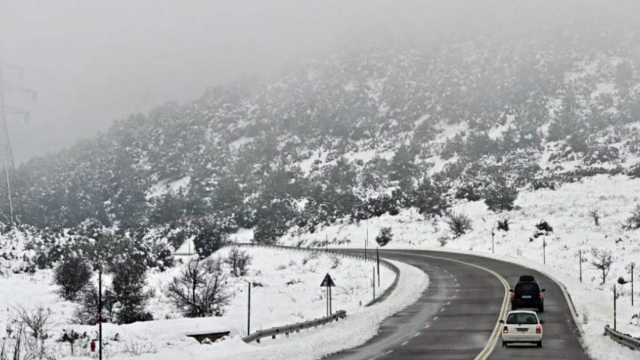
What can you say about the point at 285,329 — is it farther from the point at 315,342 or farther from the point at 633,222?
the point at 633,222

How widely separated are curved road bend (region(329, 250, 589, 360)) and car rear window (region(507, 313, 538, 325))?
3.05 feet

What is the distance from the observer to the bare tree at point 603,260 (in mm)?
66812

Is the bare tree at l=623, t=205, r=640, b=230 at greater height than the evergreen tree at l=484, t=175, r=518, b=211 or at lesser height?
lesser

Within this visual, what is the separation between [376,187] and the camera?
636ft

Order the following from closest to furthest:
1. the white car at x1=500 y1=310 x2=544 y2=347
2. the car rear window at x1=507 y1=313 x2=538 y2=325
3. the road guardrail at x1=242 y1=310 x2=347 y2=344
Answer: the road guardrail at x1=242 y1=310 x2=347 y2=344 < the white car at x1=500 y1=310 x2=544 y2=347 < the car rear window at x1=507 y1=313 x2=538 y2=325

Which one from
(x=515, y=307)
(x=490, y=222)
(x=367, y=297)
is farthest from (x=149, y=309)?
(x=490, y=222)

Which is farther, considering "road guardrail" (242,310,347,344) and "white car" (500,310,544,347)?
"white car" (500,310,544,347)

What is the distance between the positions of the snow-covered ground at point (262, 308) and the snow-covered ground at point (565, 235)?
10.9m

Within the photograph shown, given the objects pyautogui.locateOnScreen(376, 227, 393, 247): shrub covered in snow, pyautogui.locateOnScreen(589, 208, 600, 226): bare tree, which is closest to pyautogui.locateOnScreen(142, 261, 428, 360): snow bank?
pyautogui.locateOnScreen(589, 208, 600, 226): bare tree

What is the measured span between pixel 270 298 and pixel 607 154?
118m

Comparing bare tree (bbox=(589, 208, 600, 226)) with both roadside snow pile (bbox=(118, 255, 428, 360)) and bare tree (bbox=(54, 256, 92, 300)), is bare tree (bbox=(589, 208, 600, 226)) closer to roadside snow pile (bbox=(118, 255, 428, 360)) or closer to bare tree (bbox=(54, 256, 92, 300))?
roadside snow pile (bbox=(118, 255, 428, 360))

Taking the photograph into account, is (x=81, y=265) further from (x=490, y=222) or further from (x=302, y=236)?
(x=302, y=236)

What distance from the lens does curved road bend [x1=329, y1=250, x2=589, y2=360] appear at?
2689 centimetres

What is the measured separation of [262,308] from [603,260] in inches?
1275
